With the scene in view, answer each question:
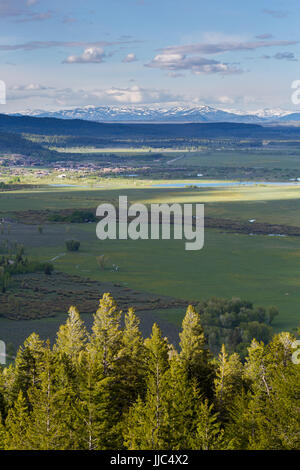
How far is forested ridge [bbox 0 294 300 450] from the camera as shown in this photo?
70.1 ft

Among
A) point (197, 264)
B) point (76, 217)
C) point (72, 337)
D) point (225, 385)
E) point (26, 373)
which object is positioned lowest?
point (225, 385)

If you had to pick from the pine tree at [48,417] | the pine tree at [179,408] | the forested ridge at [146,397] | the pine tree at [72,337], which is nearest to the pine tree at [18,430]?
the forested ridge at [146,397]

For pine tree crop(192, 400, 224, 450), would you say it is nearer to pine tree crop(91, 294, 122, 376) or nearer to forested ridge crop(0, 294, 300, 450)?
forested ridge crop(0, 294, 300, 450)

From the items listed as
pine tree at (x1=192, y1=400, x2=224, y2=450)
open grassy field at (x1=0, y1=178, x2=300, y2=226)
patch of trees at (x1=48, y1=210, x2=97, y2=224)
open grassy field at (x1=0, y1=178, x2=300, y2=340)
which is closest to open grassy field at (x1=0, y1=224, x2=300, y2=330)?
open grassy field at (x1=0, y1=178, x2=300, y2=340)

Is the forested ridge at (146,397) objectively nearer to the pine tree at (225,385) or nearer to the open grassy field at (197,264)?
the pine tree at (225,385)

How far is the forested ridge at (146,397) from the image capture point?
21.4 m

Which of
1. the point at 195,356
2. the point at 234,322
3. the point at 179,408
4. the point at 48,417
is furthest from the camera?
the point at 234,322

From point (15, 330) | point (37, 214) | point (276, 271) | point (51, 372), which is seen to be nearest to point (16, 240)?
point (37, 214)

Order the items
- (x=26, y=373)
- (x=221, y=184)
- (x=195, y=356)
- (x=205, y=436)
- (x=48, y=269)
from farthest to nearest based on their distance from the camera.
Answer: (x=221, y=184) < (x=48, y=269) < (x=195, y=356) < (x=26, y=373) < (x=205, y=436)

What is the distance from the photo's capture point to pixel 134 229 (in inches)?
3935

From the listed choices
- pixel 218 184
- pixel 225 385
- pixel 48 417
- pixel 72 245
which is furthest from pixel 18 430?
pixel 218 184

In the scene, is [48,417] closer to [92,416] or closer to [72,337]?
[92,416]

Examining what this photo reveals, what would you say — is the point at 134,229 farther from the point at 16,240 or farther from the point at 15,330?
the point at 15,330

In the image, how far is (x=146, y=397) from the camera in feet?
76.5
